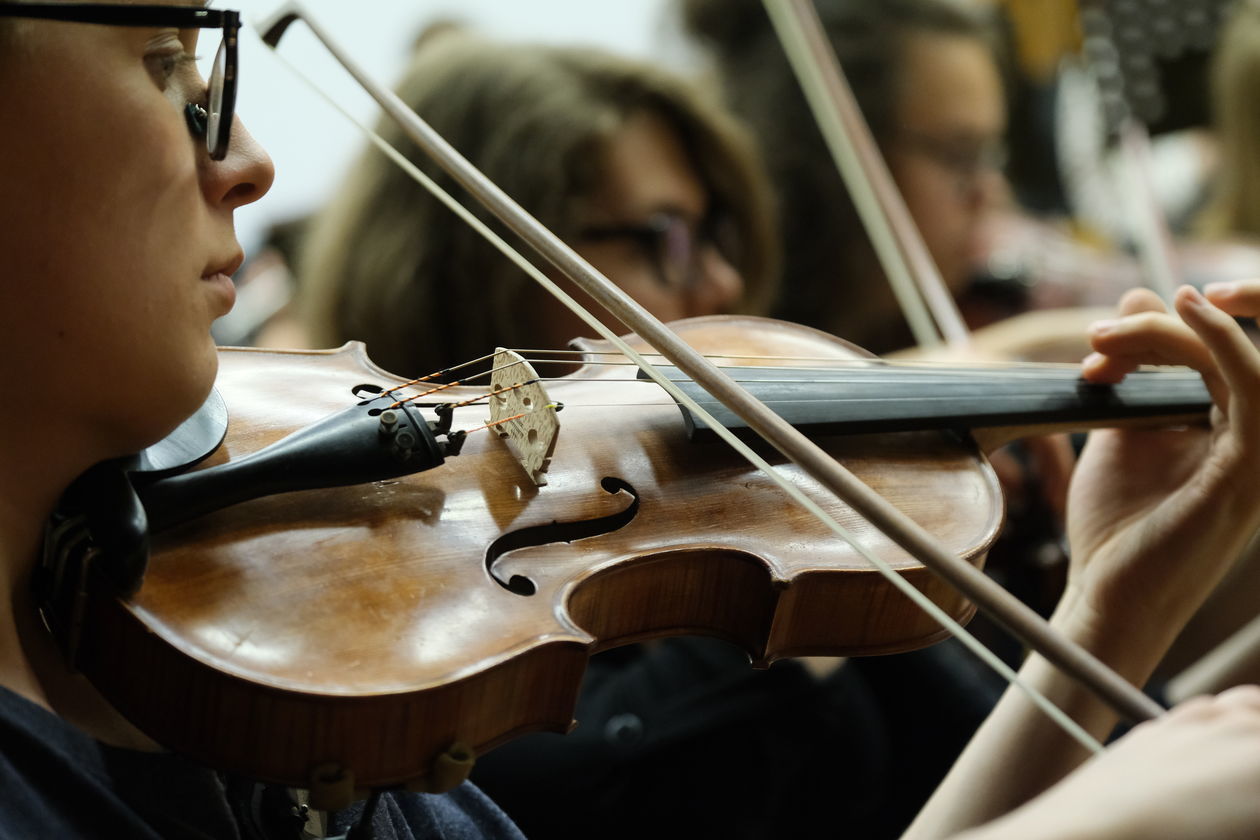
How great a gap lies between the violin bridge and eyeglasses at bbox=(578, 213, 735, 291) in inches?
25.6

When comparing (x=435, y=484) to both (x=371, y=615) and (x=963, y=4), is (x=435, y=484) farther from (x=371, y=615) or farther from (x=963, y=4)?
(x=963, y=4)

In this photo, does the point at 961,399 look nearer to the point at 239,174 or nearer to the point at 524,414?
the point at 524,414

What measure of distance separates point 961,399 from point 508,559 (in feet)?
1.20

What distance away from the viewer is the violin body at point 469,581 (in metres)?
0.48

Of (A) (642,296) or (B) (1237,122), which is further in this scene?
(B) (1237,122)

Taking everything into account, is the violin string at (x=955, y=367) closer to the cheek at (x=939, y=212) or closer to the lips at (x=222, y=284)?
the lips at (x=222, y=284)

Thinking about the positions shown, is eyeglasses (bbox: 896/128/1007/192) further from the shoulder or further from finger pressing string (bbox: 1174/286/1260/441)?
the shoulder

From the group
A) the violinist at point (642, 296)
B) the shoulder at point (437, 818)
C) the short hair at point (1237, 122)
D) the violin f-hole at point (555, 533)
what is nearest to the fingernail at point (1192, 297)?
the violin f-hole at point (555, 533)

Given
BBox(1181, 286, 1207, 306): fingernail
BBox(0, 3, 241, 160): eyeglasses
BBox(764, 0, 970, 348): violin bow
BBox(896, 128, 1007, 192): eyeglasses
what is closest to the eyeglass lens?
BBox(0, 3, 241, 160): eyeglasses

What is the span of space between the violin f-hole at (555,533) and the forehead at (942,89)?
52.3 inches

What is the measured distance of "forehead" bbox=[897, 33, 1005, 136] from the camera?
1802 millimetres

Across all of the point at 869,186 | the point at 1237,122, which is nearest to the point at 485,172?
the point at 869,186

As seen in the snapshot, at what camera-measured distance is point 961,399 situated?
79cm

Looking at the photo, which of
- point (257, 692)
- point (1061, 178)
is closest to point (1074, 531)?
point (257, 692)
